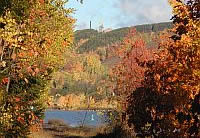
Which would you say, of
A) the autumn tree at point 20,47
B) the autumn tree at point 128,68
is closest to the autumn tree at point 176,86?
the autumn tree at point 20,47

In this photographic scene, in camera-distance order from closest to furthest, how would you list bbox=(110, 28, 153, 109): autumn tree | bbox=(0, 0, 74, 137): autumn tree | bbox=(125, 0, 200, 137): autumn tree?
bbox=(0, 0, 74, 137): autumn tree
bbox=(125, 0, 200, 137): autumn tree
bbox=(110, 28, 153, 109): autumn tree

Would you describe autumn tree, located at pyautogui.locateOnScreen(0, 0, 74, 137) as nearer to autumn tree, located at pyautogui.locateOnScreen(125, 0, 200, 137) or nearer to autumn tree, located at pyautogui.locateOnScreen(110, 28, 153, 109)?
autumn tree, located at pyautogui.locateOnScreen(125, 0, 200, 137)

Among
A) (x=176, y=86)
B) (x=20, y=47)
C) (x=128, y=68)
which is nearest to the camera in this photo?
(x=176, y=86)

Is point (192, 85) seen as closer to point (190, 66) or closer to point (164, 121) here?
point (190, 66)

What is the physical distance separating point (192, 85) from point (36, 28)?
7.17 m

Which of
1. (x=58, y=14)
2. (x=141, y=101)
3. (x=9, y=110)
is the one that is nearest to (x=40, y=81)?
(x=58, y=14)

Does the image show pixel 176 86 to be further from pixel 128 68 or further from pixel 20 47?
pixel 128 68

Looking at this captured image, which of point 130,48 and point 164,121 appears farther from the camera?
point 130,48

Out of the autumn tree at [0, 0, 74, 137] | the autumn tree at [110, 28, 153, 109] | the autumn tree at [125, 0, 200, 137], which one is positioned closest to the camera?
the autumn tree at [0, 0, 74, 137]

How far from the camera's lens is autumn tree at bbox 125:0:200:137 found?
16.5 meters

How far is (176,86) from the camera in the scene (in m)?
17.3

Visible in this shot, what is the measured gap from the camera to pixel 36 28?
19250 mm

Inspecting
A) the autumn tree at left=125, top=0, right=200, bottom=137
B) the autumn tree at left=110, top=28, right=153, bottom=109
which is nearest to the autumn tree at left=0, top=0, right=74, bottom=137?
the autumn tree at left=125, top=0, right=200, bottom=137

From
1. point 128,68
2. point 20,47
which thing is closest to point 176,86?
point 20,47
